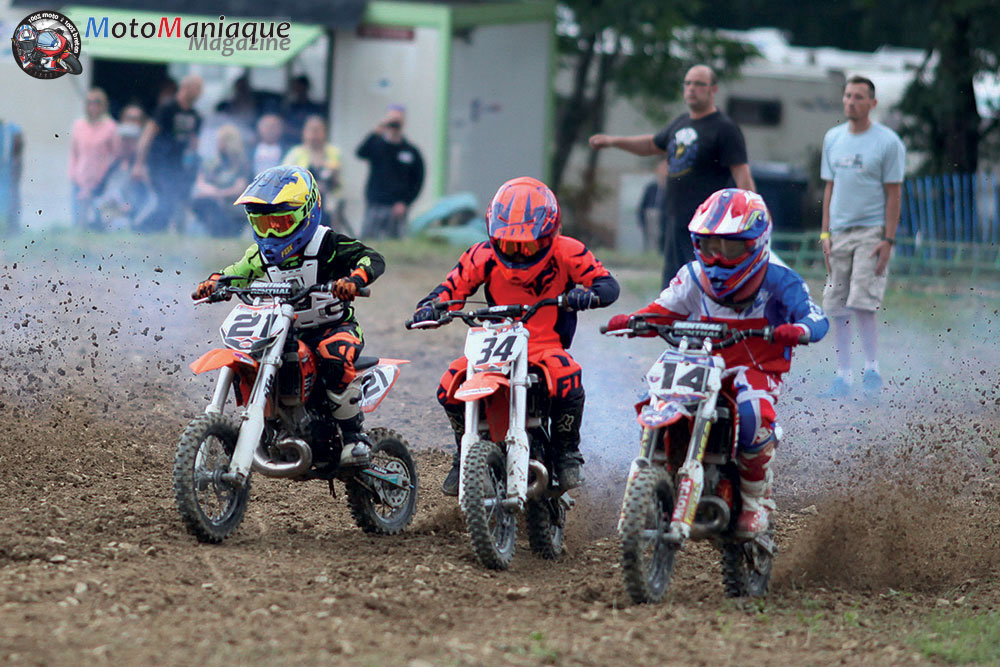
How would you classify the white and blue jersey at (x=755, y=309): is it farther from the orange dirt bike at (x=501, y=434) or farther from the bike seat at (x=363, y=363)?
the bike seat at (x=363, y=363)

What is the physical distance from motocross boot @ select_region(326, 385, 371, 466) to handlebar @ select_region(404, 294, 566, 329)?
0.57 m

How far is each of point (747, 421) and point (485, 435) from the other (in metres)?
1.35

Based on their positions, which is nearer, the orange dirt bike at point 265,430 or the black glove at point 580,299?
the orange dirt bike at point 265,430

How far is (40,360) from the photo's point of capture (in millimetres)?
10453

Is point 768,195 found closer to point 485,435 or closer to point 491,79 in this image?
point 491,79

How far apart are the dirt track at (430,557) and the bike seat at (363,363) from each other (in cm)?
89

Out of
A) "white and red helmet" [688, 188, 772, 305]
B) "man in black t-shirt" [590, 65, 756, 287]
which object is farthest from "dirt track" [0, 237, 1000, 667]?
"man in black t-shirt" [590, 65, 756, 287]

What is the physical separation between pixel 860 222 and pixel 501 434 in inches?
203

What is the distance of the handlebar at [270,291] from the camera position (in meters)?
6.23

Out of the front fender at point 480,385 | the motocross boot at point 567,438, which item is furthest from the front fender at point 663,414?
the motocross boot at point 567,438

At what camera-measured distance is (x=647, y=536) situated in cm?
532

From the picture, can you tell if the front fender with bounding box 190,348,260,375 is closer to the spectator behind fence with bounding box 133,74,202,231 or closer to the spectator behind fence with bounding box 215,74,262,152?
the spectator behind fence with bounding box 133,74,202,231

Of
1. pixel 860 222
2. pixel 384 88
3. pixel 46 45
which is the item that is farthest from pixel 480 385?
pixel 384 88

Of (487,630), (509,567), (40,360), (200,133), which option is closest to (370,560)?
(509,567)
